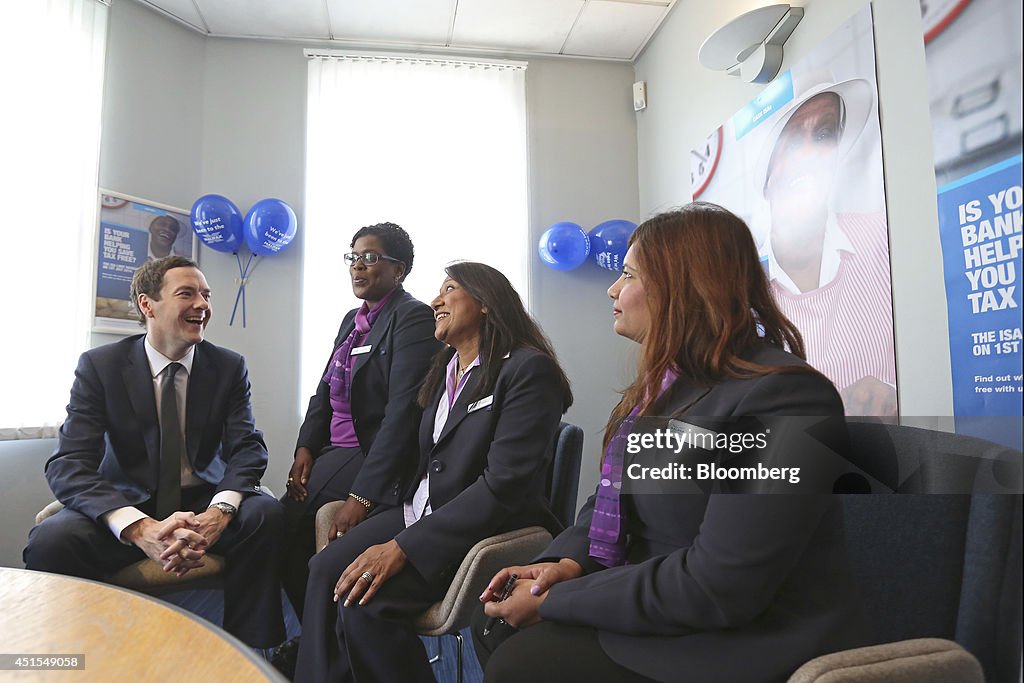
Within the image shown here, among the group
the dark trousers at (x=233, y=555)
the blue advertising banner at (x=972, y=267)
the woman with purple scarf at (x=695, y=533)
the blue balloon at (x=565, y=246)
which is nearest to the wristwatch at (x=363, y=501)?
the dark trousers at (x=233, y=555)

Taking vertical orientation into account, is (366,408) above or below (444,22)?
below

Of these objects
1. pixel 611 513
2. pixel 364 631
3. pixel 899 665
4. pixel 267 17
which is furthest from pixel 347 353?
pixel 267 17

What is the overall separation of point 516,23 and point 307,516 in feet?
9.68

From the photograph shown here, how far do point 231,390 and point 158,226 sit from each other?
1.67 m

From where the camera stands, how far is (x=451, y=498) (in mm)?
1803

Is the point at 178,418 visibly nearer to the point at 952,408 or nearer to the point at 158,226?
the point at 158,226

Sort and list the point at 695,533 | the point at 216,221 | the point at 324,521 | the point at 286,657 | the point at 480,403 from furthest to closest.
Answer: the point at 216,221 < the point at 324,521 < the point at 286,657 < the point at 480,403 < the point at 695,533

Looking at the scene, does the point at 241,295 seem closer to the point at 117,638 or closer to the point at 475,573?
the point at 475,573

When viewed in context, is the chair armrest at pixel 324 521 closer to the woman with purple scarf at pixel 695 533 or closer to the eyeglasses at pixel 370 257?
the eyeglasses at pixel 370 257

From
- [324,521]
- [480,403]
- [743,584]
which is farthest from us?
[324,521]

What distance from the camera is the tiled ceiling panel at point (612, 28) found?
11.7 ft

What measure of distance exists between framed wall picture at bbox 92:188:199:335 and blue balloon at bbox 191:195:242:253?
20cm

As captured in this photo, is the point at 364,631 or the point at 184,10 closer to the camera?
the point at 364,631

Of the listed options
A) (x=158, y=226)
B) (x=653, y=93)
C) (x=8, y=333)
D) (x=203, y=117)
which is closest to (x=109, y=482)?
(x=8, y=333)
